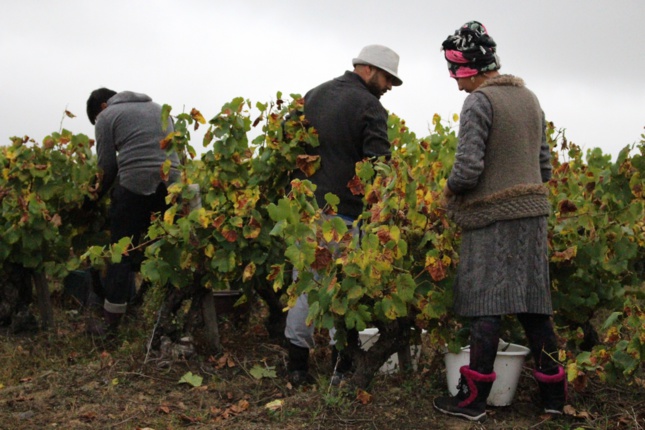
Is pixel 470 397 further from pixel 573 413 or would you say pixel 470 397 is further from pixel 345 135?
pixel 345 135

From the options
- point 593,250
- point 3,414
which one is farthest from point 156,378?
point 593,250

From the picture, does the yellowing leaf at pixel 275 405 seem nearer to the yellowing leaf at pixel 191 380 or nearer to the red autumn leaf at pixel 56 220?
the yellowing leaf at pixel 191 380

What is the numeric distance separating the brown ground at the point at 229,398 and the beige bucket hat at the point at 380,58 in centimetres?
151

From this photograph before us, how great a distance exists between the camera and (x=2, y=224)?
6.09 m

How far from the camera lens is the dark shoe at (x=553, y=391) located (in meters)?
3.87

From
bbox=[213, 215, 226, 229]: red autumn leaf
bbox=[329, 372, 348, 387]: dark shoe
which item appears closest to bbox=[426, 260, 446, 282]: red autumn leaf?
bbox=[329, 372, 348, 387]: dark shoe

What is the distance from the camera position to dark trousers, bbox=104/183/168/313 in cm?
557

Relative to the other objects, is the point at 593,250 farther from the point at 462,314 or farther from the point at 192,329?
the point at 192,329

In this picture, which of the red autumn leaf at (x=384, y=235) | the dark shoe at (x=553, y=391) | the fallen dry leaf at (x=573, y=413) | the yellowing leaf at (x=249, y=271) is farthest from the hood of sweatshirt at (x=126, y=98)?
the fallen dry leaf at (x=573, y=413)

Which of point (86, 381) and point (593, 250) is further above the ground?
point (593, 250)

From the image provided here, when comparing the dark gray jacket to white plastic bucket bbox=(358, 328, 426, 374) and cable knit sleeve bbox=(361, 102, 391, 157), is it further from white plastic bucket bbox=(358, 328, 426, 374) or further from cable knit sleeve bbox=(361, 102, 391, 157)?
white plastic bucket bbox=(358, 328, 426, 374)

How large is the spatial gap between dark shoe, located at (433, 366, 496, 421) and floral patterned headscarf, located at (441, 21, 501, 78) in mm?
1306

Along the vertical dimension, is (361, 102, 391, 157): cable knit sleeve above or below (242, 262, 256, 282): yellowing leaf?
above

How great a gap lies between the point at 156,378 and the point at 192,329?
2.15 feet
